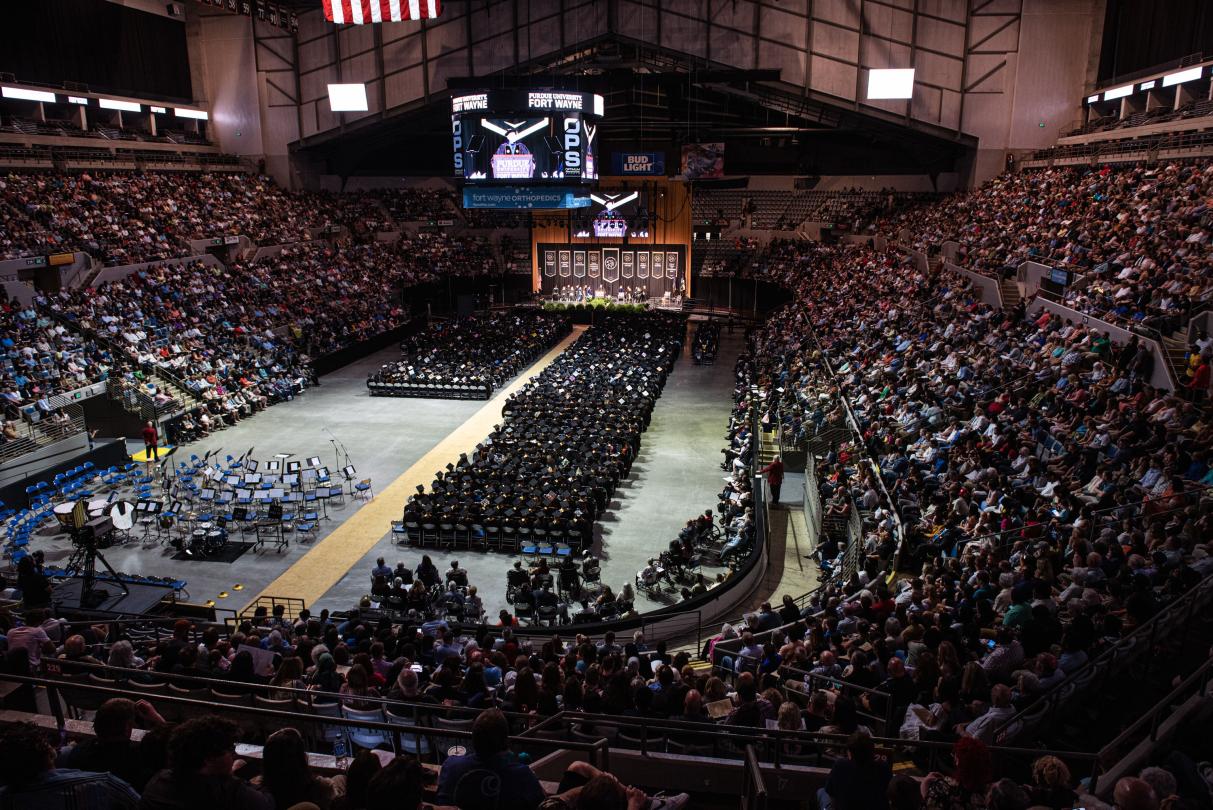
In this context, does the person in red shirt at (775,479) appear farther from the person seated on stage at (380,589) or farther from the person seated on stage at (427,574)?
the person seated on stage at (380,589)

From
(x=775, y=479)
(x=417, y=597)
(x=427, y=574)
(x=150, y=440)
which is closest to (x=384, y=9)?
(x=150, y=440)

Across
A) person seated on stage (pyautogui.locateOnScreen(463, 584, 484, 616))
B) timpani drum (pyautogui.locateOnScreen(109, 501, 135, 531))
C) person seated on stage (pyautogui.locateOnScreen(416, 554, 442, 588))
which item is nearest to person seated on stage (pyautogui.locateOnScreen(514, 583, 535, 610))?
person seated on stage (pyautogui.locateOnScreen(463, 584, 484, 616))

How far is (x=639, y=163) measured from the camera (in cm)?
4612

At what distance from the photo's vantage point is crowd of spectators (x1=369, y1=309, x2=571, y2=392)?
30875 mm

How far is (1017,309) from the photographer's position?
69.8ft

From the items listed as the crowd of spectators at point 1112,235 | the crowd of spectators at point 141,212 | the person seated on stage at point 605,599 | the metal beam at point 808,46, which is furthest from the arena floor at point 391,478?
the metal beam at point 808,46

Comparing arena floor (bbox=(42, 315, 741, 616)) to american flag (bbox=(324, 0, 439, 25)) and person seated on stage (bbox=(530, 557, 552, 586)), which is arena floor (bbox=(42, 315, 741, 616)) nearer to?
person seated on stage (bbox=(530, 557, 552, 586))

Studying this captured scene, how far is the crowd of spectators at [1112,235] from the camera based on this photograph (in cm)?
1714

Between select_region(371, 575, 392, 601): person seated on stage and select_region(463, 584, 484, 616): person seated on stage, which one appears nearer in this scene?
select_region(463, 584, 484, 616): person seated on stage

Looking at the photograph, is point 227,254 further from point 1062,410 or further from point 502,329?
point 1062,410

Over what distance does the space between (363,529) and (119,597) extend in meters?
5.91

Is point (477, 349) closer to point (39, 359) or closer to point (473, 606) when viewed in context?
point (39, 359)

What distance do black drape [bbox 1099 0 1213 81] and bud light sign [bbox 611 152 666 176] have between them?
2137 cm

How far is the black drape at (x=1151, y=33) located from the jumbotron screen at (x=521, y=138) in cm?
2124
